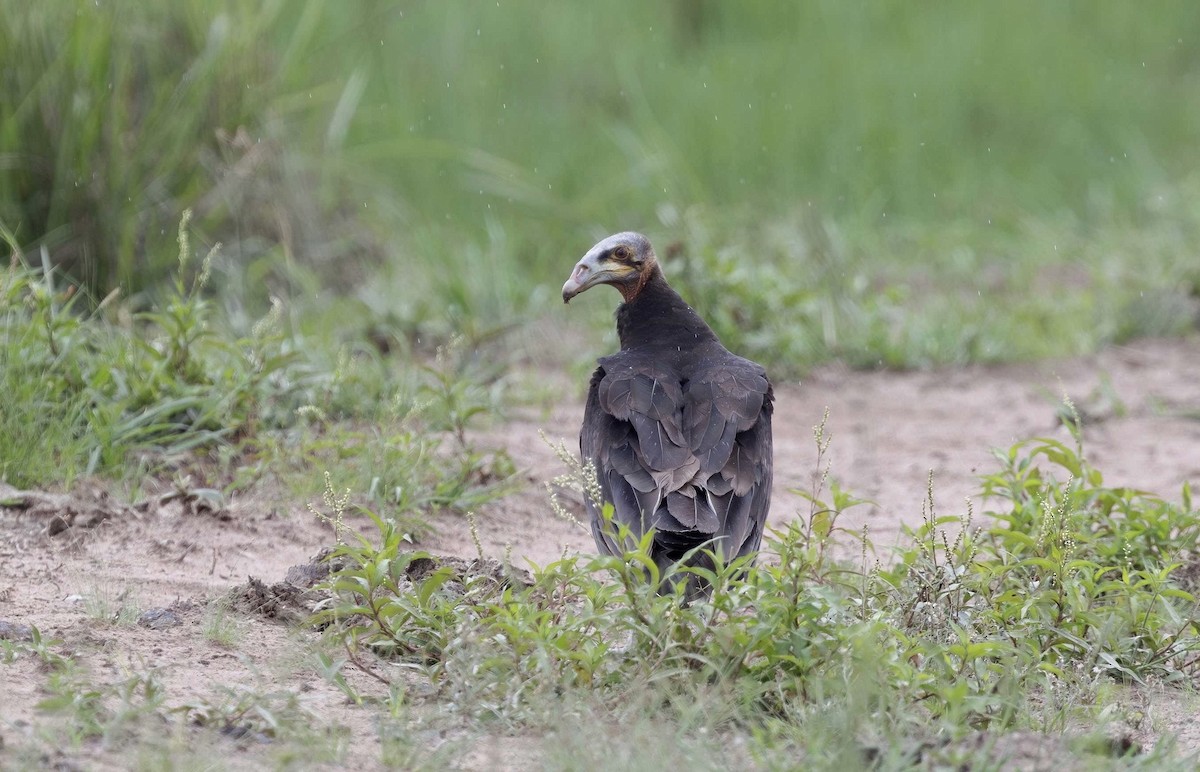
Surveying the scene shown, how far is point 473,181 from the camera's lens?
346 inches

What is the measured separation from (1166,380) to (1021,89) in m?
4.46

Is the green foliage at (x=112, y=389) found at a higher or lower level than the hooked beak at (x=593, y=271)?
lower

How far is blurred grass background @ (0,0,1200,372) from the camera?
6.42 meters

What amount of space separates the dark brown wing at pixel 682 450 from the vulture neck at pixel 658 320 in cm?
24

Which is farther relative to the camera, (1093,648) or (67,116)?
(67,116)

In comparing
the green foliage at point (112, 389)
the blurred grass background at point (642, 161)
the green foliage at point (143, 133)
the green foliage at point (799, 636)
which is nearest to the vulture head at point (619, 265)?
the green foliage at point (112, 389)

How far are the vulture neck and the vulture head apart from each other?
32 millimetres

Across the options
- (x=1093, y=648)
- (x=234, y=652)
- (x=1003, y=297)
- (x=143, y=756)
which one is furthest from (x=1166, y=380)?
(x=143, y=756)

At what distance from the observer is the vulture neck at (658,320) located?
15.1ft

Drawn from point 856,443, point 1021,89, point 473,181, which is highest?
point 1021,89

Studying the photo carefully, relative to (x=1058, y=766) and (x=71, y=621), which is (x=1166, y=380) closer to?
(x=1058, y=766)

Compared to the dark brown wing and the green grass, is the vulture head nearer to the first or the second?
the dark brown wing

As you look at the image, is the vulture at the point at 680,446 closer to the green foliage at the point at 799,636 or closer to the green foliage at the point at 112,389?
the green foliage at the point at 799,636

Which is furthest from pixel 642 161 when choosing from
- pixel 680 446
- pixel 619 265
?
pixel 680 446
